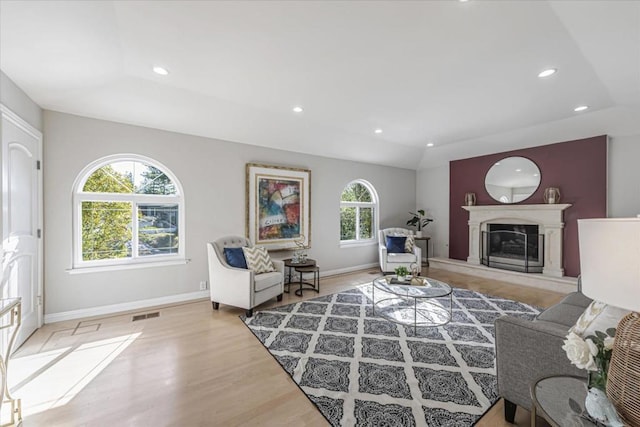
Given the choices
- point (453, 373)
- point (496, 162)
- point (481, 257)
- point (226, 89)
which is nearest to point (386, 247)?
point (481, 257)

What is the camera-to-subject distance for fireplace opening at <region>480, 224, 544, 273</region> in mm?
4793

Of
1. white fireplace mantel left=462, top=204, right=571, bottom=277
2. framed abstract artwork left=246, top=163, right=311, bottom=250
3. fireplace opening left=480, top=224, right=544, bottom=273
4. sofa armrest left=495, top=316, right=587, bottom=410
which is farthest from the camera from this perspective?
fireplace opening left=480, top=224, right=544, bottom=273

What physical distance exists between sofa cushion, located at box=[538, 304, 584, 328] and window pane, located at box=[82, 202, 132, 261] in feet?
15.4

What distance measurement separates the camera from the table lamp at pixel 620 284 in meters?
0.72

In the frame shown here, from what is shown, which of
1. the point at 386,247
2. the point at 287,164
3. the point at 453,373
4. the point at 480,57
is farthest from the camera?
the point at 386,247

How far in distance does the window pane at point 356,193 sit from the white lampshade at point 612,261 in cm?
483

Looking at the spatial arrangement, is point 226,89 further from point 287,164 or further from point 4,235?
point 4,235

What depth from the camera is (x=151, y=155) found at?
356 cm

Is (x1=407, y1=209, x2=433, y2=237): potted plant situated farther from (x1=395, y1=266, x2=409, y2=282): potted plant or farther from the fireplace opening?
(x1=395, y1=266, x2=409, y2=282): potted plant

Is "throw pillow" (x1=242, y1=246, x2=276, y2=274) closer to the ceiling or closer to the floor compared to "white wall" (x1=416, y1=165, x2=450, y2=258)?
closer to the floor

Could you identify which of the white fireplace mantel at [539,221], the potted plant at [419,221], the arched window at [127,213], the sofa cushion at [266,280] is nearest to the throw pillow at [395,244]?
the potted plant at [419,221]

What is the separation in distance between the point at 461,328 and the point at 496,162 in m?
3.93

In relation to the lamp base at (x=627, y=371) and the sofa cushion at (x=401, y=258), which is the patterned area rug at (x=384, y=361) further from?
the sofa cushion at (x=401, y=258)

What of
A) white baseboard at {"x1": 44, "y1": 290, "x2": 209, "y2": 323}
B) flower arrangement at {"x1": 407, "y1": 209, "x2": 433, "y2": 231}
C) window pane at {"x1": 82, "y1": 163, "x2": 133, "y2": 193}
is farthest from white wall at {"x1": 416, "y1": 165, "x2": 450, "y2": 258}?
window pane at {"x1": 82, "y1": 163, "x2": 133, "y2": 193}
